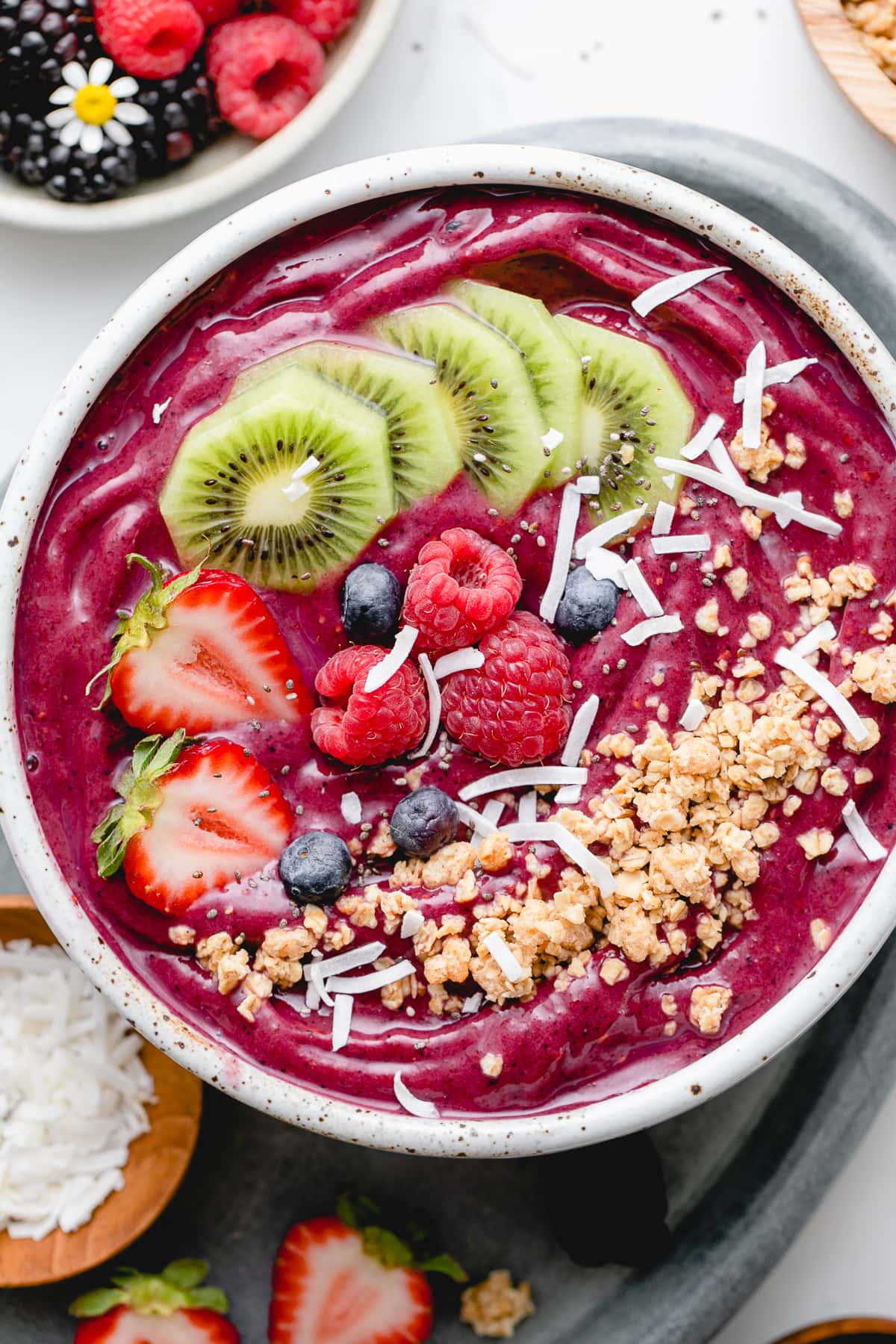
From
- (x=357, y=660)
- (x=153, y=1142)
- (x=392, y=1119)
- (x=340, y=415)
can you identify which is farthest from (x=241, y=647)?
(x=153, y=1142)

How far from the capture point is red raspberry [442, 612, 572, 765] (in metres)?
2.24

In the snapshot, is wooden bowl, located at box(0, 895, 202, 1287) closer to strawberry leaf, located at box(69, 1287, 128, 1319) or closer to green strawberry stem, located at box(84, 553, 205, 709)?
strawberry leaf, located at box(69, 1287, 128, 1319)

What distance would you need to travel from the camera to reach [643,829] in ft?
7.52

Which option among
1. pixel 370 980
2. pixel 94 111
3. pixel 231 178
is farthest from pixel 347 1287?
pixel 94 111

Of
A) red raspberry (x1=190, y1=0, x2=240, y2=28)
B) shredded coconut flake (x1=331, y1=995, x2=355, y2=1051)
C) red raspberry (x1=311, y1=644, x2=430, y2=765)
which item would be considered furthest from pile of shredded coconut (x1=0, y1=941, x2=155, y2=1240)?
red raspberry (x1=190, y1=0, x2=240, y2=28)

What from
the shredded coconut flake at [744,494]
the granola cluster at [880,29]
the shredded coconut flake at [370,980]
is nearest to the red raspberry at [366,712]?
the shredded coconut flake at [370,980]

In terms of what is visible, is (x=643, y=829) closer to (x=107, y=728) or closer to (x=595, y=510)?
(x=595, y=510)

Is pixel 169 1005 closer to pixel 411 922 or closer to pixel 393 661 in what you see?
pixel 411 922

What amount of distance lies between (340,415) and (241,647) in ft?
1.42

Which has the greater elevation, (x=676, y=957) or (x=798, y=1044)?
(x=676, y=957)

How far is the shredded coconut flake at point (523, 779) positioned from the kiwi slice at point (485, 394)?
18.0 inches

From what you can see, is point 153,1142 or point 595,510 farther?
point 153,1142

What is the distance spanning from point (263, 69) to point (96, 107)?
37cm

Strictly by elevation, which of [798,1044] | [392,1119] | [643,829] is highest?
[643,829]
